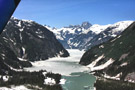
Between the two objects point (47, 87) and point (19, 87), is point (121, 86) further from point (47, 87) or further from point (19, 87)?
point (19, 87)

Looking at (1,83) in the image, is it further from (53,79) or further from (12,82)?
(53,79)

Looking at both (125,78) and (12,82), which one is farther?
(125,78)

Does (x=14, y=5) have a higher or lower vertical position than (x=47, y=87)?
higher

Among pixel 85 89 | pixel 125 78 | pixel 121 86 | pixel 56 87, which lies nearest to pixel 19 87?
pixel 56 87

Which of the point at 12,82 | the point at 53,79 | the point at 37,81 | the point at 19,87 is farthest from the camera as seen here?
the point at 53,79

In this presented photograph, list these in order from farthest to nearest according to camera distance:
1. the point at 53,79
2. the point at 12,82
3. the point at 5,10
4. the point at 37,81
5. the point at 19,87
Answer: the point at 53,79, the point at 37,81, the point at 12,82, the point at 19,87, the point at 5,10

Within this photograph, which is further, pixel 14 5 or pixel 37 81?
pixel 37 81

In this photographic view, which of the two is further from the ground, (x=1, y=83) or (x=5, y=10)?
(x=5, y=10)

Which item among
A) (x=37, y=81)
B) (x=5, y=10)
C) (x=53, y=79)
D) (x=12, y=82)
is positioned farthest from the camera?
(x=53, y=79)

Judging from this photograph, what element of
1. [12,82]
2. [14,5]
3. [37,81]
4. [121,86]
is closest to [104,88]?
[121,86]
